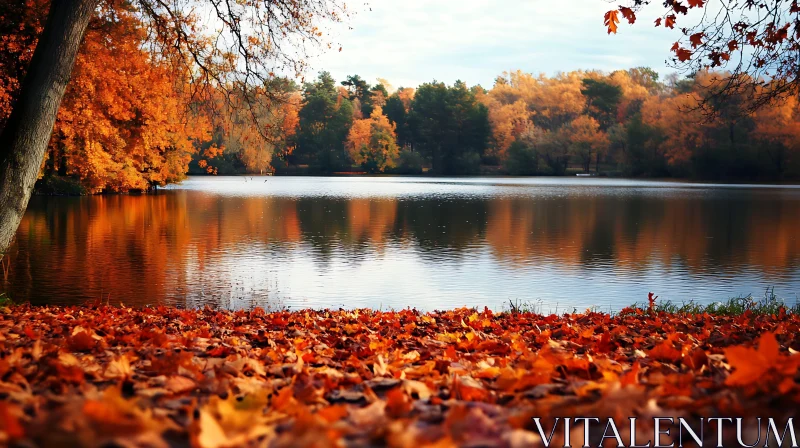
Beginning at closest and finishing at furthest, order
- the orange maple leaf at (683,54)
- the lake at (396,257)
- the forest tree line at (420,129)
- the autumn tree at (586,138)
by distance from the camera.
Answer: the orange maple leaf at (683,54) < the lake at (396,257) < the forest tree line at (420,129) < the autumn tree at (586,138)

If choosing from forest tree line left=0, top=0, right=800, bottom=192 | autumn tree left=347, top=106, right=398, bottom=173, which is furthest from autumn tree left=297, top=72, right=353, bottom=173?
autumn tree left=347, top=106, right=398, bottom=173

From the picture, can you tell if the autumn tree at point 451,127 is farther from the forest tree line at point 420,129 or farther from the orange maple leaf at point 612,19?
the orange maple leaf at point 612,19

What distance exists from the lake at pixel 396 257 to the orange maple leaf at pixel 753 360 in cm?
872

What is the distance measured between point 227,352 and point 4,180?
3434 mm

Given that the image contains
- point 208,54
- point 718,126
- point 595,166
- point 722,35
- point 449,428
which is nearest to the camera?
point 449,428

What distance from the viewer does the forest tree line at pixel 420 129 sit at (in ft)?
82.5

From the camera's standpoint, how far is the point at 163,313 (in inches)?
307

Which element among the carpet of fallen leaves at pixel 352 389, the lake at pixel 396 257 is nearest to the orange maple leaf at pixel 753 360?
the carpet of fallen leaves at pixel 352 389

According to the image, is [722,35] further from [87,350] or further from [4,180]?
[4,180]

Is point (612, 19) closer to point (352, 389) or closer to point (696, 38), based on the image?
point (696, 38)

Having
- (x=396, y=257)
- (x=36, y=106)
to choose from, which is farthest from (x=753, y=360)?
(x=396, y=257)

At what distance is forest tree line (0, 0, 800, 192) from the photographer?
82.5 feet

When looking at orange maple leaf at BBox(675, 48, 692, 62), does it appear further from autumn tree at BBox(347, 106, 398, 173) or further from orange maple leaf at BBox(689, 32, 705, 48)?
autumn tree at BBox(347, 106, 398, 173)

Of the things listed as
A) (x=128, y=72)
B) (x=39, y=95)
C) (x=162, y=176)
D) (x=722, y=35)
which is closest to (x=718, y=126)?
(x=162, y=176)
